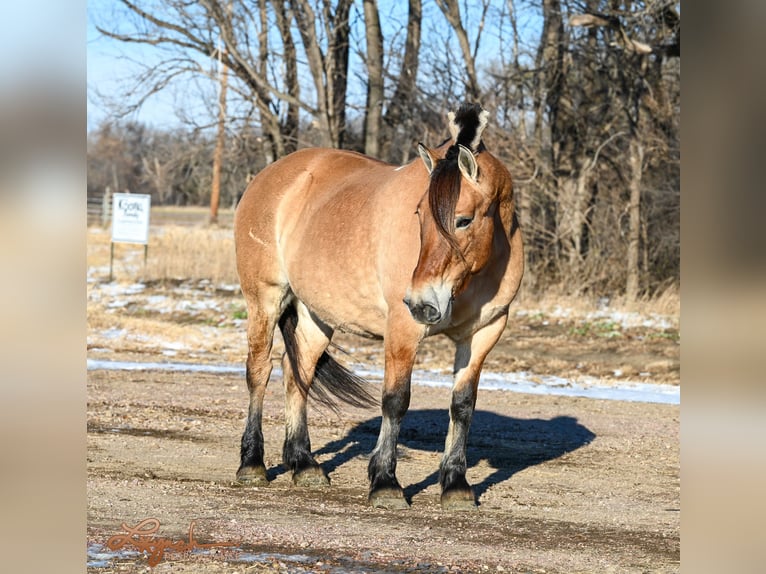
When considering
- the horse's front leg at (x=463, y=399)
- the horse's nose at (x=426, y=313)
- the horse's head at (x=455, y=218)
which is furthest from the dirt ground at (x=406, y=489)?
the horse's head at (x=455, y=218)

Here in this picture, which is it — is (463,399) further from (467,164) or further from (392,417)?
(467,164)

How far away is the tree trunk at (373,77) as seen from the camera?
2155 centimetres

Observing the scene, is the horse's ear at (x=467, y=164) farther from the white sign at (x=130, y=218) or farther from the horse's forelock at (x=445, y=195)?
the white sign at (x=130, y=218)

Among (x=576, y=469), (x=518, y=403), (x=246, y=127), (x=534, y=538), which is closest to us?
(x=534, y=538)

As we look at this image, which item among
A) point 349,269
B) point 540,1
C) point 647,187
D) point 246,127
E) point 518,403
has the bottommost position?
point 518,403

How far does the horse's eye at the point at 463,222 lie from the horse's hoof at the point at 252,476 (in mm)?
2466

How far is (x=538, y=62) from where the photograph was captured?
19859mm

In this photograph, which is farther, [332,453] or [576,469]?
Result: [332,453]

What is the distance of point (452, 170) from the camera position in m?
5.27

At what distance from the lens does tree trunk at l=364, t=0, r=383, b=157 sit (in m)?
21.5
